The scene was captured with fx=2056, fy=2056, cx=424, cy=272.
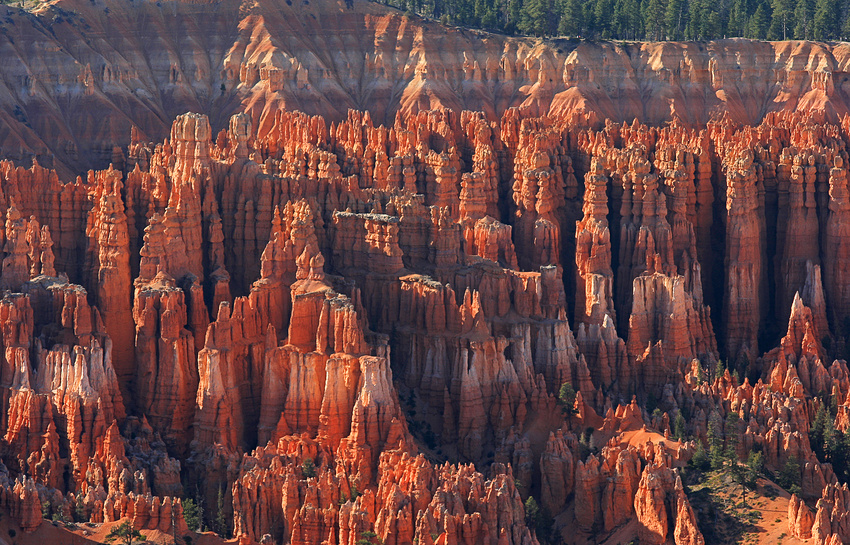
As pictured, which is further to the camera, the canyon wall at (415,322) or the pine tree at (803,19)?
the pine tree at (803,19)

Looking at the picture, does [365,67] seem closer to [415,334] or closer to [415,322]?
[415,322]

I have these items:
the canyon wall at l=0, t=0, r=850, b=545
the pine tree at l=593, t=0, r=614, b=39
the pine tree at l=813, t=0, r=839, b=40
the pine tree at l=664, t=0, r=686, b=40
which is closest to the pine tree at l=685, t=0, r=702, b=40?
the pine tree at l=664, t=0, r=686, b=40

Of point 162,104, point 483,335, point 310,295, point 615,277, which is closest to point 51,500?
point 310,295

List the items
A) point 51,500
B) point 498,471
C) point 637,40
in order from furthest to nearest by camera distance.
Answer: point 637,40 → point 498,471 → point 51,500

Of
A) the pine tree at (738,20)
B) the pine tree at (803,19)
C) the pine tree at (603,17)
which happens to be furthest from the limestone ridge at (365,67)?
the pine tree at (738,20)

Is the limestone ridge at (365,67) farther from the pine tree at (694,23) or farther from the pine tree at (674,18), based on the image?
the pine tree at (674,18)

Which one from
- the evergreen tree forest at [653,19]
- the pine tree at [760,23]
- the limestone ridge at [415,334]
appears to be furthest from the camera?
the pine tree at [760,23]

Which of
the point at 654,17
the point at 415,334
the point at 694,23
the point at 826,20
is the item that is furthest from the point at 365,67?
the point at 415,334

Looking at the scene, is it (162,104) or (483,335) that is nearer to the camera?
(483,335)

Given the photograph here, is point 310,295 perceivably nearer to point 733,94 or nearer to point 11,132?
point 11,132
